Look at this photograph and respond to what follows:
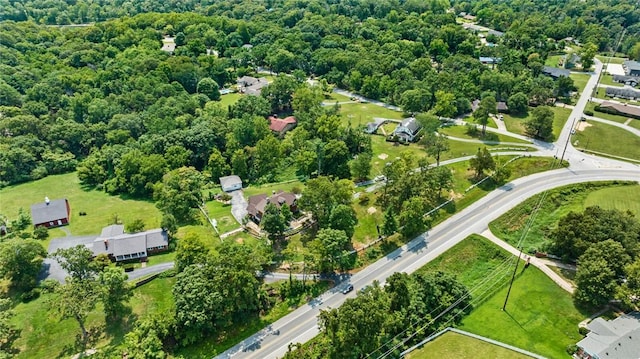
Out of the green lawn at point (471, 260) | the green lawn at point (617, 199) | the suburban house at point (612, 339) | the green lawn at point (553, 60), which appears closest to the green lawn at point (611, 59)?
the green lawn at point (553, 60)

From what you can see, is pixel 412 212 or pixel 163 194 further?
pixel 163 194

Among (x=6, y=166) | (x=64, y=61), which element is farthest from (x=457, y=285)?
(x=64, y=61)

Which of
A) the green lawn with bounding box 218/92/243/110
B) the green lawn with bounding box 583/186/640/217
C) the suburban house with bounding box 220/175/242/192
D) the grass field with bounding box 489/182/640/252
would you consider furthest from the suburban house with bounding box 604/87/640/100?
the suburban house with bounding box 220/175/242/192

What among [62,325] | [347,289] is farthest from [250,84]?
[62,325]

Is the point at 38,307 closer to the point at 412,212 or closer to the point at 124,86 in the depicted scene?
the point at 412,212

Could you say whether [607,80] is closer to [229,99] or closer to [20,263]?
[229,99]

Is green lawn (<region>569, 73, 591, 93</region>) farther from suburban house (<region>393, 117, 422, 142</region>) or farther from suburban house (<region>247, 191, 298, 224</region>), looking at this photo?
suburban house (<region>247, 191, 298, 224</region>)

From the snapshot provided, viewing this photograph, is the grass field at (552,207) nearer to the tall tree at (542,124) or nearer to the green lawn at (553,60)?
the tall tree at (542,124)
